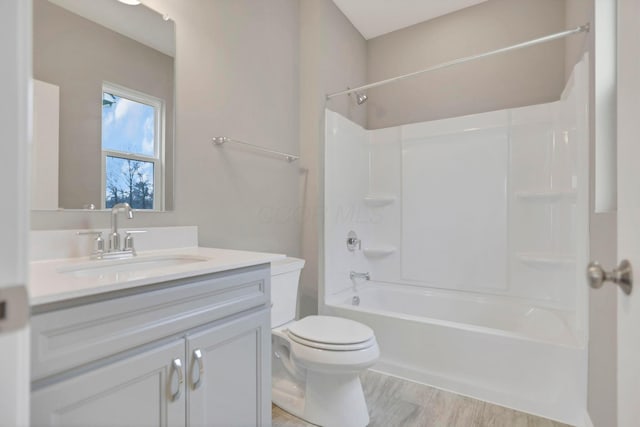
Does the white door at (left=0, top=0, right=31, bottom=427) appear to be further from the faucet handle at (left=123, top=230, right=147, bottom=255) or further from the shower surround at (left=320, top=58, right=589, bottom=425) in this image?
the shower surround at (left=320, top=58, right=589, bottom=425)

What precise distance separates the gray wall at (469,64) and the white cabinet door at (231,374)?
7.92 feet

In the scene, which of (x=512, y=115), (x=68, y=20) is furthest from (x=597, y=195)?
(x=68, y=20)

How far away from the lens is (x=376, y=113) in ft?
10.0

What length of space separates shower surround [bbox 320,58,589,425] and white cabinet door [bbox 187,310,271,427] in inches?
44.5

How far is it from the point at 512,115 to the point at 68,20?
2.70 meters

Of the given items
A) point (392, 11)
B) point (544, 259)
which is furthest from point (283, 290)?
point (392, 11)

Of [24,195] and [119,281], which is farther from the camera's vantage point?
[119,281]

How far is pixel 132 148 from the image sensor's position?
56.2 inches

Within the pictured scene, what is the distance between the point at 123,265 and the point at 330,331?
989mm

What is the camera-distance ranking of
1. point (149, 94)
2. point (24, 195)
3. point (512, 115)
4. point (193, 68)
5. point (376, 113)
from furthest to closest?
point (376, 113) < point (512, 115) < point (193, 68) < point (149, 94) < point (24, 195)

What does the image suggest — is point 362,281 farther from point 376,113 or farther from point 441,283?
point 376,113

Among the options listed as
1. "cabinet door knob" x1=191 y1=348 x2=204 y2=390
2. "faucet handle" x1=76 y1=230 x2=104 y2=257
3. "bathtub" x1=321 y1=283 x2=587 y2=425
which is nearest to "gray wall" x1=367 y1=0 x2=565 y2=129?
"bathtub" x1=321 y1=283 x2=587 y2=425

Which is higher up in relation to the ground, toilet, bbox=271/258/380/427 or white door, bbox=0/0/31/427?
white door, bbox=0/0/31/427

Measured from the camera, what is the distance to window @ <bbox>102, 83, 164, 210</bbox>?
52.4 inches
